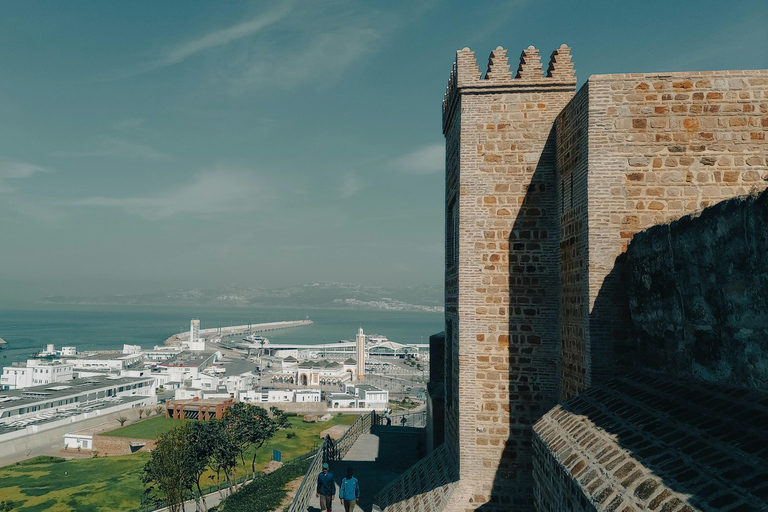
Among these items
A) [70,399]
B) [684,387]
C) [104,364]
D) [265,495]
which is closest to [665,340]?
[684,387]

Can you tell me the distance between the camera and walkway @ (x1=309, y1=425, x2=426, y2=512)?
1075 cm

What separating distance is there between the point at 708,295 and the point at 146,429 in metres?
62.5

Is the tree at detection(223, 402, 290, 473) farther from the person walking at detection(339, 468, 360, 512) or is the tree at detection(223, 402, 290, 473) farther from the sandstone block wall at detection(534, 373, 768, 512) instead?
the sandstone block wall at detection(534, 373, 768, 512)

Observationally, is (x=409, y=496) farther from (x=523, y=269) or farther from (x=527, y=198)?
(x=527, y=198)

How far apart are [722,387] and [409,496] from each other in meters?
5.57

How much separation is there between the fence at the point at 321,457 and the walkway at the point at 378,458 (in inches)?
9.0

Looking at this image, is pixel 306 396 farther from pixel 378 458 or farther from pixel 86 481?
pixel 378 458

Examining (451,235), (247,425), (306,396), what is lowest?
(306,396)

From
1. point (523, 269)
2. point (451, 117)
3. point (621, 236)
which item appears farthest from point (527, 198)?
point (451, 117)

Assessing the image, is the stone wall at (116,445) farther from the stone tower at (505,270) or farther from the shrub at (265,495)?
the stone tower at (505,270)

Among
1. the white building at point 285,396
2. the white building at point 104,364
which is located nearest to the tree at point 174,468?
the white building at point 285,396

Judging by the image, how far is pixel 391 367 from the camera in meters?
125

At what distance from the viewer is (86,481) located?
38.5 meters

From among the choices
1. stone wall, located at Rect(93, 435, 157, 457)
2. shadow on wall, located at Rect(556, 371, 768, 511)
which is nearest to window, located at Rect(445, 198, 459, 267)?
shadow on wall, located at Rect(556, 371, 768, 511)
